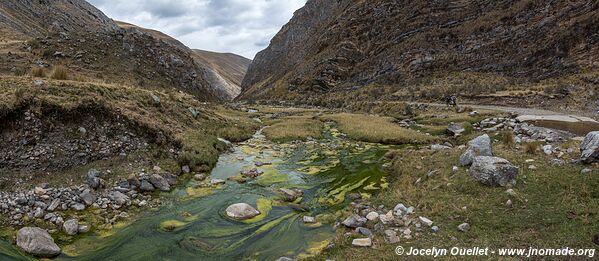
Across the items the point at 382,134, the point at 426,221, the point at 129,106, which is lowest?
the point at 382,134

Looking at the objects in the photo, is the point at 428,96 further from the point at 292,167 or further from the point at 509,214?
the point at 509,214

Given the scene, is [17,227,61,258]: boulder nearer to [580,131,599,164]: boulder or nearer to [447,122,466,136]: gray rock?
[580,131,599,164]: boulder

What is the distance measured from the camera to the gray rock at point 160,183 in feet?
48.6

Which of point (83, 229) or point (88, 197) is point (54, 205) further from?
point (83, 229)

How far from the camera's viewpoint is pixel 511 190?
1084cm

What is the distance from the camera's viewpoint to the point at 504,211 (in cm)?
997

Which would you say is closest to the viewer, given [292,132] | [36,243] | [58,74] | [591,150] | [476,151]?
[36,243]

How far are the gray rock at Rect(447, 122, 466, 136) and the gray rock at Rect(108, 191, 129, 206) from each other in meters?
23.8

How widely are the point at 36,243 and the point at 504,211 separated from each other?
529 inches

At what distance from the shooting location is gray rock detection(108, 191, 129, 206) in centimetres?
1286

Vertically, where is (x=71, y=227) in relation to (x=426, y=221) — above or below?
above

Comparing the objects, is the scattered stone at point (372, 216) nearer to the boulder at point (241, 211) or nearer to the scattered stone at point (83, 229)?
the boulder at point (241, 211)

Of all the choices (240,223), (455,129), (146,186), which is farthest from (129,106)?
(455,129)

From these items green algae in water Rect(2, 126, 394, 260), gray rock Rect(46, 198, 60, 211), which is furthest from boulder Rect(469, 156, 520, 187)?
gray rock Rect(46, 198, 60, 211)
